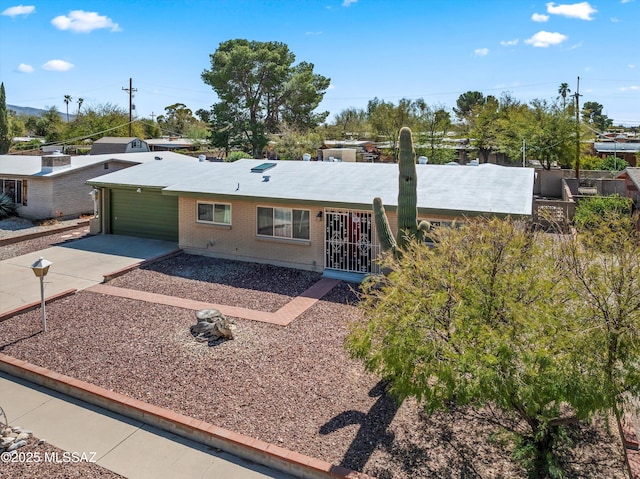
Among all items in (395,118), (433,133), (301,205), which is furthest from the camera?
(395,118)

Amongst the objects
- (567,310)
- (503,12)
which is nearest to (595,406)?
(567,310)

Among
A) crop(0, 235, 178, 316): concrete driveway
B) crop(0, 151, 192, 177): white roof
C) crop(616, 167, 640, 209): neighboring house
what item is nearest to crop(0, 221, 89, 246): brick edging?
crop(0, 235, 178, 316): concrete driveway

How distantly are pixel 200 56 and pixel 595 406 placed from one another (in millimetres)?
61896

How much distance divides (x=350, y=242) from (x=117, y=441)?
31.8 ft

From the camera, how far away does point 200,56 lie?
59125mm

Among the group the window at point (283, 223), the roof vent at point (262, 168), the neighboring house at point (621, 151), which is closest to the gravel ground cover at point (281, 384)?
the window at point (283, 223)

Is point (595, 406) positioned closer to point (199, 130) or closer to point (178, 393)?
point (178, 393)

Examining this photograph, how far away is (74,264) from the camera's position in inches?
675

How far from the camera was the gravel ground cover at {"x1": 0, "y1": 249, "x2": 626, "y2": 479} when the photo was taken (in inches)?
264

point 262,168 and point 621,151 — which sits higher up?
point 621,151

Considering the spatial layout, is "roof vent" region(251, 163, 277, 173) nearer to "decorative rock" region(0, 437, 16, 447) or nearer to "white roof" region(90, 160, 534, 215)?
"white roof" region(90, 160, 534, 215)

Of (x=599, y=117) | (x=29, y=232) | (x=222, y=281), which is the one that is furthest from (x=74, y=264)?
(x=599, y=117)

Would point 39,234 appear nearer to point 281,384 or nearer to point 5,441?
point 5,441

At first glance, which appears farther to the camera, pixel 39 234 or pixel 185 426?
pixel 39 234
